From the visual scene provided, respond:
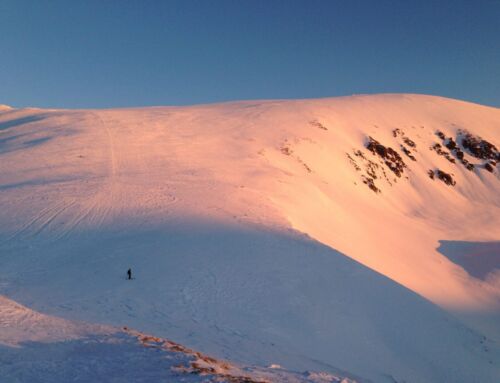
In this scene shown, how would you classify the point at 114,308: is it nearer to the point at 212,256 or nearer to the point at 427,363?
the point at 212,256

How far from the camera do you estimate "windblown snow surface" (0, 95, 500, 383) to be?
9891 mm

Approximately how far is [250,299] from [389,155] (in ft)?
131

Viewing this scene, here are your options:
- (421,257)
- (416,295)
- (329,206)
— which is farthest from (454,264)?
(416,295)

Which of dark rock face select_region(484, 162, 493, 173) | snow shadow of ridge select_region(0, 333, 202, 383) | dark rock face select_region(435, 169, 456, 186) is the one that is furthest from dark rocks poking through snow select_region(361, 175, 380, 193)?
snow shadow of ridge select_region(0, 333, 202, 383)

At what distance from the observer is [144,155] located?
32906mm

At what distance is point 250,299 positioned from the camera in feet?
47.4

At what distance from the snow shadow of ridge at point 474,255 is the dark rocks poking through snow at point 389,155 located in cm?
1605

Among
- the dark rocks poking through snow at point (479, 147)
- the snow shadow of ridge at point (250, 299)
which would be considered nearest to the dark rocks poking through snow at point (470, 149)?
the dark rocks poking through snow at point (479, 147)

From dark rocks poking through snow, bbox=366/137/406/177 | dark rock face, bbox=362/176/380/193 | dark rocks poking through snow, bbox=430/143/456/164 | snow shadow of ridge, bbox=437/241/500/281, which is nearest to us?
snow shadow of ridge, bbox=437/241/500/281

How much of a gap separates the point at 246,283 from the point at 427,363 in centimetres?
666

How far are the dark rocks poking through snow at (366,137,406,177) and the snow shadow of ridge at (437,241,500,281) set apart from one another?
16.0 meters

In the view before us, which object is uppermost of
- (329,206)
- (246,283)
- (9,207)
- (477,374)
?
(329,206)

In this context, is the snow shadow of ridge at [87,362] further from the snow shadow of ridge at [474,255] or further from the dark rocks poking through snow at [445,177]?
the dark rocks poking through snow at [445,177]

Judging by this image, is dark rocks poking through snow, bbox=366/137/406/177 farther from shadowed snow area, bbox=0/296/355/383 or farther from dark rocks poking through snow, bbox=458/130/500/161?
shadowed snow area, bbox=0/296/355/383
